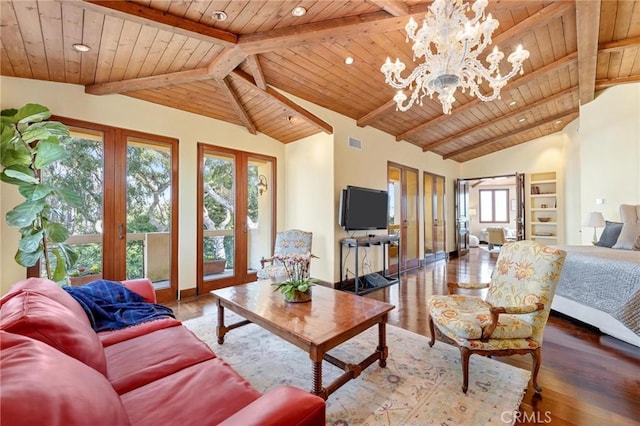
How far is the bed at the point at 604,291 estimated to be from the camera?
2.37 metres

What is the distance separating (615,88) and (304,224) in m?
5.80

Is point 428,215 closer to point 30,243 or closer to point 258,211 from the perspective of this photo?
point 258,211

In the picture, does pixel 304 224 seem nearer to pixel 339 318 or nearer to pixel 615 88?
pixel 339 318

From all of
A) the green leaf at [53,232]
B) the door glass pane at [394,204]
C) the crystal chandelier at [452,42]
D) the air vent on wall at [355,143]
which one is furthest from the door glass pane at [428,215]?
the green leaf at [53,232]

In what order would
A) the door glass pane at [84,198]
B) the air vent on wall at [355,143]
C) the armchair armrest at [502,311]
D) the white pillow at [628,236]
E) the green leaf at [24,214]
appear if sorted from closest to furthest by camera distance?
the armchair armrest at [502,311] < the green leaf at [24,214] < the door glass pane at [84,198] < the white pillow at [628,236] < the air vent on wall at [355,143]

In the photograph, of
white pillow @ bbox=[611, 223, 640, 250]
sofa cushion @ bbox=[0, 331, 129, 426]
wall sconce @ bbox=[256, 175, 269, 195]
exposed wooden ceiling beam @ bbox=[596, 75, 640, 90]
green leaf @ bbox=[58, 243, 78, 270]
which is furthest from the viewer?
wall sconce @ bbox=[256, 175, 269, 195]

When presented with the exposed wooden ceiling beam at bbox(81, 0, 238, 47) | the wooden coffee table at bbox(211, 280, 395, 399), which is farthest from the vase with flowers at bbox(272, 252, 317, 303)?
the exposed wooden ceiling beam at bbox(81, 0, 238, 47)

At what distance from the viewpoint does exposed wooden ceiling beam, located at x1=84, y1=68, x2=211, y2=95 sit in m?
3.15

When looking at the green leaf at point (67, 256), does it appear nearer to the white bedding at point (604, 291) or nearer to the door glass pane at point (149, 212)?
the door glass pane at point (149, 212)

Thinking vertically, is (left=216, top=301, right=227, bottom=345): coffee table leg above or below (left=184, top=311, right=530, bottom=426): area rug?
above

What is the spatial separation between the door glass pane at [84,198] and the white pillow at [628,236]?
659 cm

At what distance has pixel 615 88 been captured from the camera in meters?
4.57

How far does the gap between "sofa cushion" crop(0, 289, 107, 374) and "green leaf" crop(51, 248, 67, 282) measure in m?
1.75

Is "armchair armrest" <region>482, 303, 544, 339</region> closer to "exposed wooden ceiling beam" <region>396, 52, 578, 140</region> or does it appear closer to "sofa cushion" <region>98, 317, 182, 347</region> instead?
"sofa cushion" <region>98, 317, 182, 347</region>
